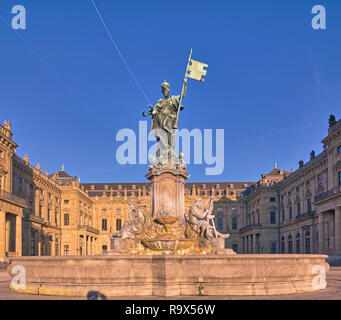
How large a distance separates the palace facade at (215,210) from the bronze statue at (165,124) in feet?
107

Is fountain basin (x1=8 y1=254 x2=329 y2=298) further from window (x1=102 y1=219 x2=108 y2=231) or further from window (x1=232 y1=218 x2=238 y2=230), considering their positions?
window (x1=102 y1=219 x2=108 y2=231)

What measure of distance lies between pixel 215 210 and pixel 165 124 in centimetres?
8383

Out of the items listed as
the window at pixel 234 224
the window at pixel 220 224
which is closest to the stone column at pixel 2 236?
the window at pixel 220 224

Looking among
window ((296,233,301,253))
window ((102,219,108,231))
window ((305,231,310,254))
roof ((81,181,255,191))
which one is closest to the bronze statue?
window ((305,231,310,254))

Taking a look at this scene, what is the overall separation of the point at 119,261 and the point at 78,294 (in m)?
1.55

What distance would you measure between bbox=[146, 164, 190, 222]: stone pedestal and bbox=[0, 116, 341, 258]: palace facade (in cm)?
3307

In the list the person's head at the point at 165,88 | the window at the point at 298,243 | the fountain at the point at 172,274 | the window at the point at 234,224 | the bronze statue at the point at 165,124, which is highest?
A: the person's head at the point at 165,88

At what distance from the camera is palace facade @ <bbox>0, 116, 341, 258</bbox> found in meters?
50.1

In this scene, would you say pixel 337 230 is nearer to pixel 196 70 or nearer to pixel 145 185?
pixel 196 70

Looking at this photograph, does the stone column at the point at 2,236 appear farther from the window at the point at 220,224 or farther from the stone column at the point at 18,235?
the window at the point at 220,224

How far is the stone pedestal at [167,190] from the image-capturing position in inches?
699

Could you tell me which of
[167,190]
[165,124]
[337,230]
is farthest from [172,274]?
[337,230]
